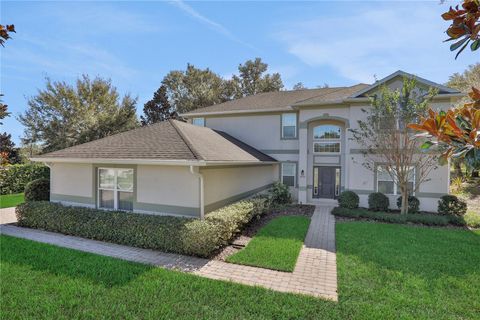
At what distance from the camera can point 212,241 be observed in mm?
7414

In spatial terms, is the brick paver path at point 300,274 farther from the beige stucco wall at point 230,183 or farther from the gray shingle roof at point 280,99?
the gray shingle roof at point 280,99

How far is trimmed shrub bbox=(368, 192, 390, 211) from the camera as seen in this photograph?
43.9 ft

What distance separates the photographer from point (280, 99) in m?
19.2

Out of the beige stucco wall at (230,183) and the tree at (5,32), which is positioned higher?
the tree at (5,32)

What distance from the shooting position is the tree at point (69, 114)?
2355 cm

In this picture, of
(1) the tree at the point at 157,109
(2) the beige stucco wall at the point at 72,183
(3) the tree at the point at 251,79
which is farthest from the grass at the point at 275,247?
(3) the tree at the point at 251,79

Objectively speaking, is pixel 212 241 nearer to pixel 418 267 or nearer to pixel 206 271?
pixel 206 271

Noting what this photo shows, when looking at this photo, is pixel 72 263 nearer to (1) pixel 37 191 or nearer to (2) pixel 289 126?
(1) pixel 37 191

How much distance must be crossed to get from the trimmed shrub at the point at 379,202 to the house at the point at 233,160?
65 centimetres

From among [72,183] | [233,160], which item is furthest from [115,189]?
[233,160]

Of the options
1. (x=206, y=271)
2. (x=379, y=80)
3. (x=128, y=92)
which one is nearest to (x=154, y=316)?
(x=206, y=271)

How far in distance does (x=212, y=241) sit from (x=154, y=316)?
10.2 ft

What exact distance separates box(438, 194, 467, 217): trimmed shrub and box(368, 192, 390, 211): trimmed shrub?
238 centimetres

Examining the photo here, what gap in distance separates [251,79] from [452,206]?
29650 mm
